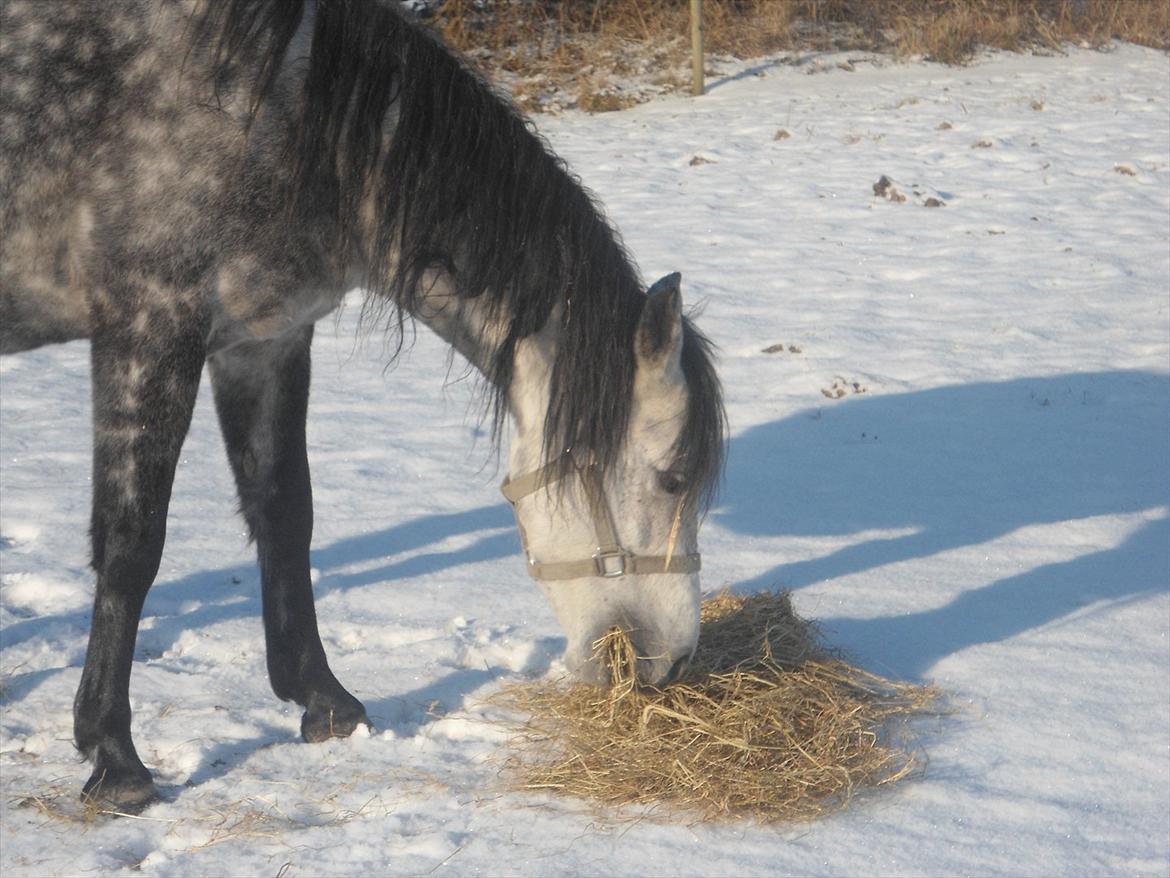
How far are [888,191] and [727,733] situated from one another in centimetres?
687

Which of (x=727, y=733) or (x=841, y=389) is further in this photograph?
(x=841, y=389)

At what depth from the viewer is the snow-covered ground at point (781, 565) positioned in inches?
107

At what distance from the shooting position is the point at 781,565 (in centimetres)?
435

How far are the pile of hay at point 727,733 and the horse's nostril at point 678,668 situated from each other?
0.22 ft

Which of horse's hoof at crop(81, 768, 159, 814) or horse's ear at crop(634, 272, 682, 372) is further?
horse's hoof at crop(81, 768, 159, 814)

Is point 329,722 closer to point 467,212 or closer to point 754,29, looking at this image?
point 467,212

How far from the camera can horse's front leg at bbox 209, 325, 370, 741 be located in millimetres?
3227

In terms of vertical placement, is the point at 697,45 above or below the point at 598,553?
above

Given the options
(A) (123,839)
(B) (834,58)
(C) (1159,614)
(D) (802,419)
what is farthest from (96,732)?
(B) (834,58)

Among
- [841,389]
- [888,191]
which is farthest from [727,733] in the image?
[888,191]

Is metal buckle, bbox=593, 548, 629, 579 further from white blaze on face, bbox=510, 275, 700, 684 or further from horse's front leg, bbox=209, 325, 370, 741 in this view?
horse's front leg, bbox=209, 325, 370, 741

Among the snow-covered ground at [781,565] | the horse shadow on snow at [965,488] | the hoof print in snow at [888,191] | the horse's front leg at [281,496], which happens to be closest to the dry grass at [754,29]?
the hoof print in snow at [888,191]

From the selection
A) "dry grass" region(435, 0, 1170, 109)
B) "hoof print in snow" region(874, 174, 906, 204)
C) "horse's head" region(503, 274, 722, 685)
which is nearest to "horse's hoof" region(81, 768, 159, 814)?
"horse's head" region(503, 274, 722, 685)

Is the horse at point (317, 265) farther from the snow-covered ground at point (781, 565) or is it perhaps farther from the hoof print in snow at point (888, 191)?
the hoof print in snow at point (888, 191)
